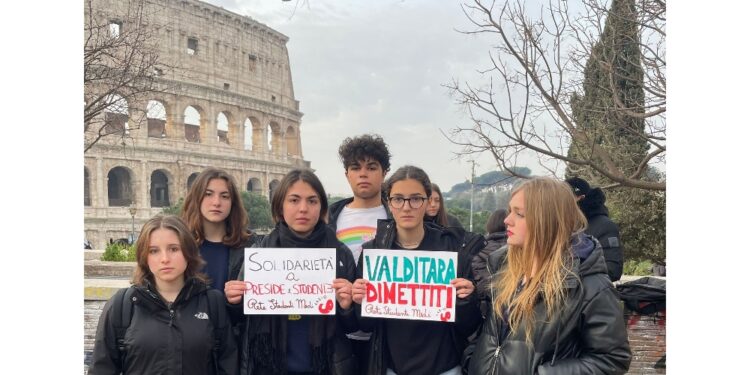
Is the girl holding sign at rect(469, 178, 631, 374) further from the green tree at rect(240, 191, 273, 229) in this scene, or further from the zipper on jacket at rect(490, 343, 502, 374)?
the green tree at rect(240, 191, 273, 229)

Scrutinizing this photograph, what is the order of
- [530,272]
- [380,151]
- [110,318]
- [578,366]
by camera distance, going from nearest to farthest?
[578,366] < [530,272] < [110,318] < [380,151]

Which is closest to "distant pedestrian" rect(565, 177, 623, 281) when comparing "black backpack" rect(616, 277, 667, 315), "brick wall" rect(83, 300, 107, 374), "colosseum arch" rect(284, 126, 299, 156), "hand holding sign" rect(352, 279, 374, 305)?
"black backpack" rect(616, 277, 667, 315)

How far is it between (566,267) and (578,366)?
365mm

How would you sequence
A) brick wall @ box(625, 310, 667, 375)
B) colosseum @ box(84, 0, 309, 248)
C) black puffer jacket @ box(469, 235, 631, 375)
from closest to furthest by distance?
black puffer jacket @ box(469, 235, 631, 375)
brick wall @ box(625, 310, 667, 375)
colosseum @ box(84, 0, 309, 248)

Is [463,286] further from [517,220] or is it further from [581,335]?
[581,335]

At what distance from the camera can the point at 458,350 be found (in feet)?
9.04

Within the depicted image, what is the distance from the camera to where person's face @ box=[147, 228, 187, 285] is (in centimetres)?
269

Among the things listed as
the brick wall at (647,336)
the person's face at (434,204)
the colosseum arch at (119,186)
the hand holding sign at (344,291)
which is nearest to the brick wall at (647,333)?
the brick wall at (647,336)

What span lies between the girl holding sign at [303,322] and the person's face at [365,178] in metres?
0.48

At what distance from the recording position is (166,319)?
8.62 feet

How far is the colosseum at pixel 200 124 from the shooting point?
36.0 meters

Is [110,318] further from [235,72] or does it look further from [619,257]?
[235,72]

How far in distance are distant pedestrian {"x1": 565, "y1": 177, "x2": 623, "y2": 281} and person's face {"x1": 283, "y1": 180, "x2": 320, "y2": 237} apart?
1.86 m

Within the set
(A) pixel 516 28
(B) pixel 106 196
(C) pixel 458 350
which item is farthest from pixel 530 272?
(B) pixel 106 196
